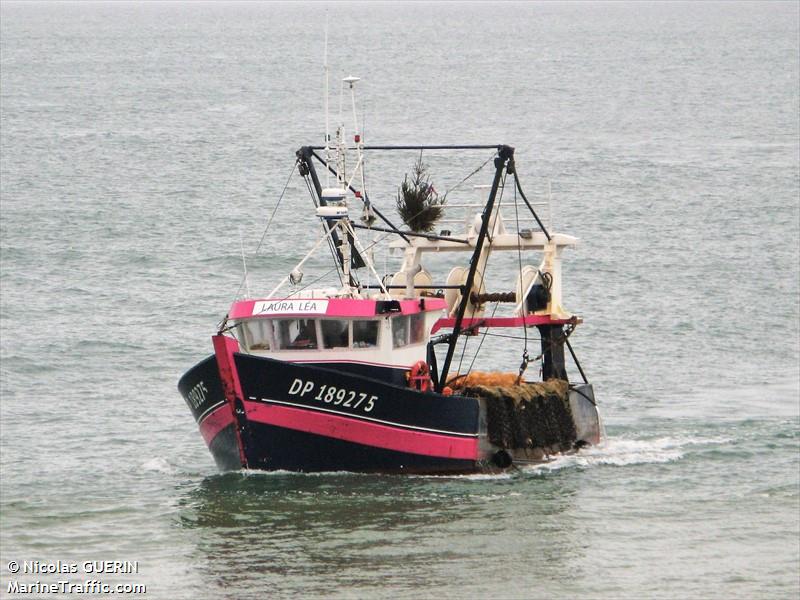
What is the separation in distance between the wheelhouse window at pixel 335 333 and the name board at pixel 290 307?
35cm

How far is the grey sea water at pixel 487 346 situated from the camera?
102 feet

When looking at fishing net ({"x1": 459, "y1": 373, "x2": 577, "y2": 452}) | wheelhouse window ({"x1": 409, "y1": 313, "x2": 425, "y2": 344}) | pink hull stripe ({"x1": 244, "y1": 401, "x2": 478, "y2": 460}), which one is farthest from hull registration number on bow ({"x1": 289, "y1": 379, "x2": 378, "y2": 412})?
fishing net ({"x1": 459, "y1": 373, "x2": 577, "y2": 452})

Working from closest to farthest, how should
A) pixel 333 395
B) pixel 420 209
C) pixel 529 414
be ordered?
pixel 333 395 < pixel 529 414 < pixel 420 209

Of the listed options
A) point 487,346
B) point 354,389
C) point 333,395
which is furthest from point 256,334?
point 487,346

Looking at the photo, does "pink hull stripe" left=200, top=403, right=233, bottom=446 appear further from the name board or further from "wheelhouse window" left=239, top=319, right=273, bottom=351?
the name board

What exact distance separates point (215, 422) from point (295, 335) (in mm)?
2310

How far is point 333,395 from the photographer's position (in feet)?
113

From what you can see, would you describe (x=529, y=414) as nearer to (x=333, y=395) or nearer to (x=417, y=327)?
(x=417, y=327)

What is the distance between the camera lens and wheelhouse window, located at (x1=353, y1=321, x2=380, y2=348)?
3562 cm

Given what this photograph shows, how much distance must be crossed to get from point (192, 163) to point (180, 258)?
88.3 feet

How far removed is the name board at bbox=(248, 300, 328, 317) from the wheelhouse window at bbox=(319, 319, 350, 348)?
348 millimetres

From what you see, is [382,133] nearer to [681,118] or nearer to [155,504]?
[681,118]

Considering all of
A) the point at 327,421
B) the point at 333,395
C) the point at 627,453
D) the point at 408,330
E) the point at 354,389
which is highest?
A: the point at 408,330

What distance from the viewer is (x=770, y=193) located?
87062 millimetres
